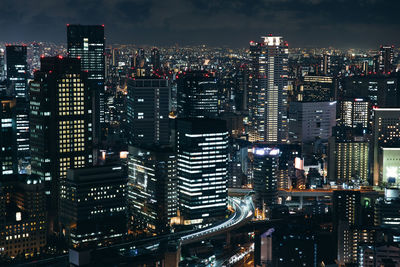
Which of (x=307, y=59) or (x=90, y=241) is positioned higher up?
(x=307, y=59)

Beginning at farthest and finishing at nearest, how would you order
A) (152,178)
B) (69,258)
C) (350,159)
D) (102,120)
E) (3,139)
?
(102,120)
(350,159)
(3,139)
(152,178)
(69,258)

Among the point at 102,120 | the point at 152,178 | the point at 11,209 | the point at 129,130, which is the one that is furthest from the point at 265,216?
the point at 102,120

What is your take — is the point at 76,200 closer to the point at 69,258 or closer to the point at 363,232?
the point at 69,258

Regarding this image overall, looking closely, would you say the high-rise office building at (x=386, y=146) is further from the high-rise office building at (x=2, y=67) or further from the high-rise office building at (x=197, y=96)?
the high-rise office building at (x=2, y=67)

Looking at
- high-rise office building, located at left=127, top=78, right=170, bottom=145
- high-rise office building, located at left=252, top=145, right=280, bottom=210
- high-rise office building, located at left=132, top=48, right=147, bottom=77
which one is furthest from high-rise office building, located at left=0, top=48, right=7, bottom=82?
high-rise office building, located at left=252, top=145, right=280, bottom=210

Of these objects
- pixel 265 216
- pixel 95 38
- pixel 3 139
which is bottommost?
pixel 265 216

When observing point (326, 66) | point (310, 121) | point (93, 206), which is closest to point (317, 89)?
point (326, 66)

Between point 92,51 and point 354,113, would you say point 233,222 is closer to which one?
point 92,51
